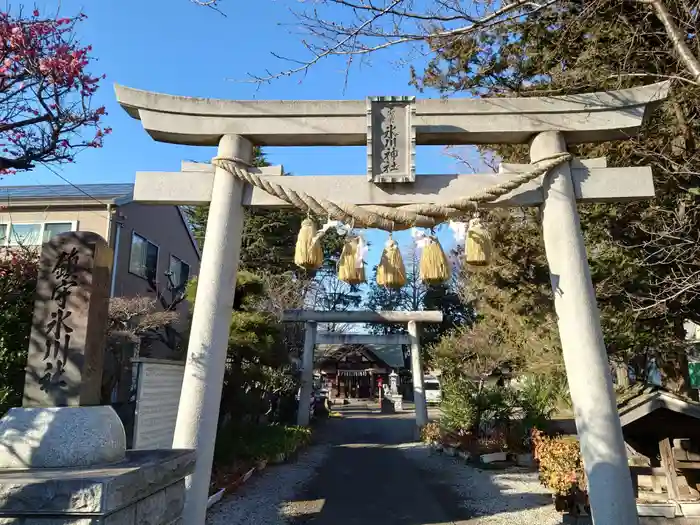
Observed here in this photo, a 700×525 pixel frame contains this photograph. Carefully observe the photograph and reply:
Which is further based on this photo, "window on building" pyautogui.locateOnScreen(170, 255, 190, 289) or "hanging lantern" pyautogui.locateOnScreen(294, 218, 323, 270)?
"window on building" pyautogui.locateOnScreen(170, 255, 190, 289)

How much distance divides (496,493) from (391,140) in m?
7.05

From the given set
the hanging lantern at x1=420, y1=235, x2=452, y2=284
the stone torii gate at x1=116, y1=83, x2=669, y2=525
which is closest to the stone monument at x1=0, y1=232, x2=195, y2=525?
the stone torii gate at x1=116, y1=83, x2=669, y2=525

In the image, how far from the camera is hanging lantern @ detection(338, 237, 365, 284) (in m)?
4.42

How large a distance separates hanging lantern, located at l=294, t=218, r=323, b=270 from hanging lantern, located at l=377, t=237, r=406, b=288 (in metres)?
0.56

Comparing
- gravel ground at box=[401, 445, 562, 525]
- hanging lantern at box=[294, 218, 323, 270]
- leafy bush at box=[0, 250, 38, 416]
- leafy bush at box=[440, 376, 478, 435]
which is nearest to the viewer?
hanging lantern at box=[294, 218, 323, 270]

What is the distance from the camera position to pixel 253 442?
11109mm

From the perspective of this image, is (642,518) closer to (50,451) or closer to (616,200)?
(616,200)

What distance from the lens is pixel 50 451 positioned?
9.50 ft

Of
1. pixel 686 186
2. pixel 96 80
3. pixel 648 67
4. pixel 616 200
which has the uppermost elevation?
pixel 648 67

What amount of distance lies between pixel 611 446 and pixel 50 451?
3.93 m

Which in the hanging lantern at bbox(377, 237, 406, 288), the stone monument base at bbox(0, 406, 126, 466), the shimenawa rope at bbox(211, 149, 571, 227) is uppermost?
the shimenawa rope at bbox(211, 149, 571, 227)

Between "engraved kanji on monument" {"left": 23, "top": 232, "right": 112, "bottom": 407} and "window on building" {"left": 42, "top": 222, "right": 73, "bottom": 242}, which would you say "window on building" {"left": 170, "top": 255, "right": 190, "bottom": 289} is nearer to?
"window on building" {"left": 42, "top": 222, "right": 73, "bottom": 242}

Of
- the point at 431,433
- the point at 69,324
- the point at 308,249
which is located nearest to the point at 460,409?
the point at 431,433

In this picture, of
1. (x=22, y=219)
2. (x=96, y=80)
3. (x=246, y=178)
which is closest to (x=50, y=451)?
(x=246, y=178)
